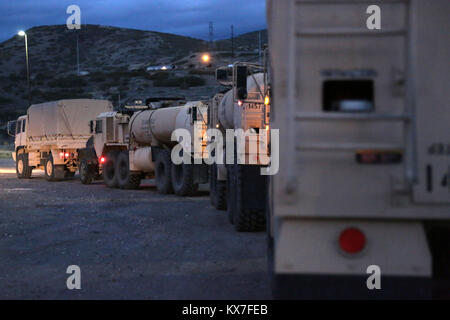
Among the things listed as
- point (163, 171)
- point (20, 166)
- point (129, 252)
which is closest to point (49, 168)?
point (20, 166)

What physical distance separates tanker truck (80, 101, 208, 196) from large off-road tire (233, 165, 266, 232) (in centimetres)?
704

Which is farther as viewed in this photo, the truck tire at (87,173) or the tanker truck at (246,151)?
the truck tire at (87,173)

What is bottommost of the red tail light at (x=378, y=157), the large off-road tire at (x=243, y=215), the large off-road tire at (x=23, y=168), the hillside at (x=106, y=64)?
the large off-road tire at (x=23, y=168)

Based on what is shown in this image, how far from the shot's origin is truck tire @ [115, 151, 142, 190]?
25.1 m

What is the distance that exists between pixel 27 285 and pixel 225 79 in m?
6.27

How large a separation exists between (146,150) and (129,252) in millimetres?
13115

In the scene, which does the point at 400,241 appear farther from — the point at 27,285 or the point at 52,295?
the point at 27,285

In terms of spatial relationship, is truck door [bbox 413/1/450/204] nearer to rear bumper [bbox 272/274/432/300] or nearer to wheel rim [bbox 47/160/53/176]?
rear bumper [bbox 272/274/432/300]

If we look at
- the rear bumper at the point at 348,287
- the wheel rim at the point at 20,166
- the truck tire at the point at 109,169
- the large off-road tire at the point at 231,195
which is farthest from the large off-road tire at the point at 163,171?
the rear bumper at the point at 348,287

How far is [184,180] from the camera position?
20.9 meters

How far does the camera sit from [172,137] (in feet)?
72.4

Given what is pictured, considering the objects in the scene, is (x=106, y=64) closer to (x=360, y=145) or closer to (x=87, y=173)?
(x=87, y=173)

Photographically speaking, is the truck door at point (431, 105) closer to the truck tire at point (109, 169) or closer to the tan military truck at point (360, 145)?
the tan military truck at point (360, 145)

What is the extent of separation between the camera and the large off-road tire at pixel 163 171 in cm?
2228
